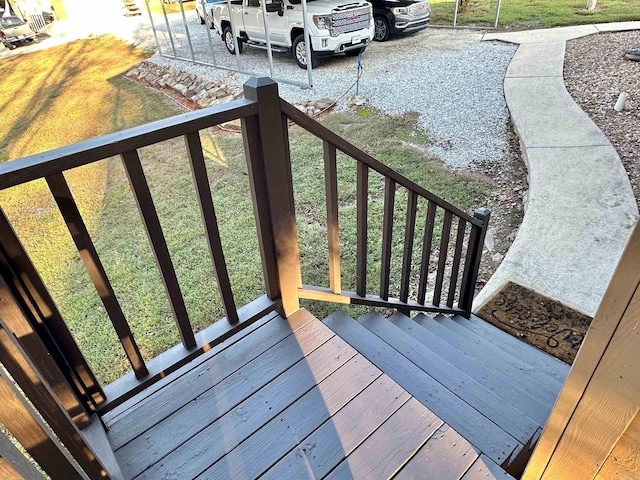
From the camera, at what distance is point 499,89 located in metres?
7.25

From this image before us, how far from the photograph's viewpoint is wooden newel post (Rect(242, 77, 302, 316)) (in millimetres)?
1352

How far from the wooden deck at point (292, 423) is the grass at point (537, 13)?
11382mm

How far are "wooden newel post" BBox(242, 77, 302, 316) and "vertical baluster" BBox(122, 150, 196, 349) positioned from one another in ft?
1.13

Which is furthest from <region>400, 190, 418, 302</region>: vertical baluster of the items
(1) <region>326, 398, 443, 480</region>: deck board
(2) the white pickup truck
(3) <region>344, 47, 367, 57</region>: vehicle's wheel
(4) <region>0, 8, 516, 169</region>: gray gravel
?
(3) <region>344, 47, 367, 57</region>: vehicle's wheel

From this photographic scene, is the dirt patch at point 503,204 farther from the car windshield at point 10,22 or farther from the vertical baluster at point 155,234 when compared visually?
the car windshield at point 10,22

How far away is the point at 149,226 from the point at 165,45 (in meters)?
13.0

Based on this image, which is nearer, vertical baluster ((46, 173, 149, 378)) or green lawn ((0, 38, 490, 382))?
vertical baluster ((46, 173, 149, 378))

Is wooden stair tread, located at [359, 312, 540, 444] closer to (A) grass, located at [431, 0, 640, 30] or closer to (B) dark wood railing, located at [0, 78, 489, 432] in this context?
(B) dark wood railing, located at [0, 78, 489, 432]

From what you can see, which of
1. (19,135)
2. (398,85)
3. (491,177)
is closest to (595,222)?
(491,177)

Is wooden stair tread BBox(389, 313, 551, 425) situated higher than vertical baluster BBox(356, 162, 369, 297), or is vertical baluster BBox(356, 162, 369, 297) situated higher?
vertical baluster BBox(356, 162, 369, 297)

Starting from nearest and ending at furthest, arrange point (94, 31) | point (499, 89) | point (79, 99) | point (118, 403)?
point (118, 403), point (499, 89), point (79, 99), point (94, 31)

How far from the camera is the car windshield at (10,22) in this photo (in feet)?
47.1

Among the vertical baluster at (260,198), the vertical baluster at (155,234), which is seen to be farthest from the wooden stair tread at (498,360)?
the vertical baluster at (155,234)

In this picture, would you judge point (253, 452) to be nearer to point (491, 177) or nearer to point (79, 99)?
point (491, 177)
